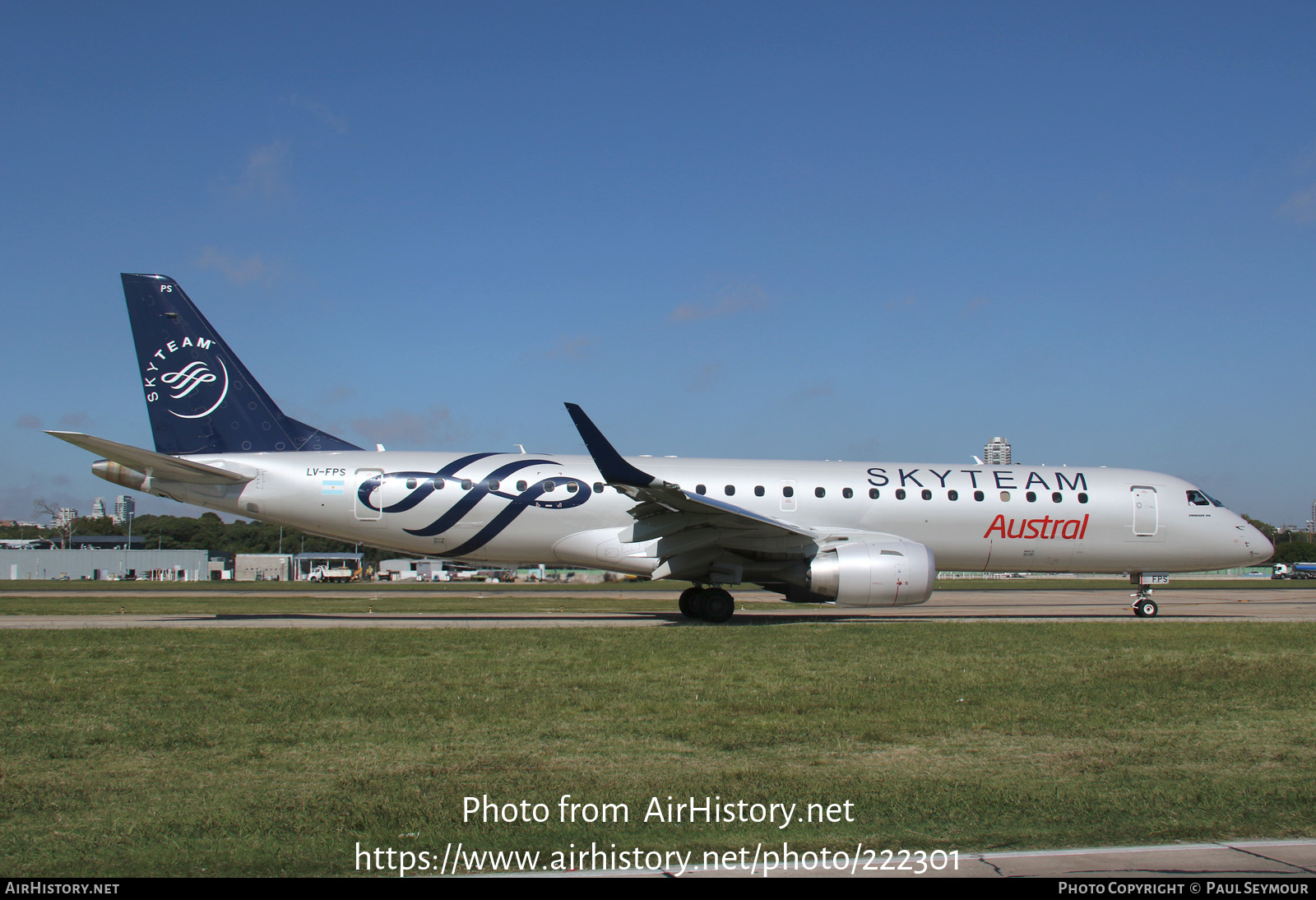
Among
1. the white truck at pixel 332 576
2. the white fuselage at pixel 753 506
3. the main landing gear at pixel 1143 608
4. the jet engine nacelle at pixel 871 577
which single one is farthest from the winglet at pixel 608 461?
the white truck at pixel 332 576

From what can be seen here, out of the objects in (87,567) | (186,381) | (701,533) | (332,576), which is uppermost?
(186,381)

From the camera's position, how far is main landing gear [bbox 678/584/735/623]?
17.7 m

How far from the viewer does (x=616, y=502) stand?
1858cm

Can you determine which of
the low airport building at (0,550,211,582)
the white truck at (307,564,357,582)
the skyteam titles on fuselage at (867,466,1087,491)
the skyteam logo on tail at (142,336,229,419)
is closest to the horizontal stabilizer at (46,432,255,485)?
the skyteam logo on tail at (142,336,229,419)

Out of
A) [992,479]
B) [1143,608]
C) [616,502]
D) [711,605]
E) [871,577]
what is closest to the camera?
[871,577]

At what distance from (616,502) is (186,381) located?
892cm

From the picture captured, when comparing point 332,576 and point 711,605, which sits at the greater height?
point 711,605

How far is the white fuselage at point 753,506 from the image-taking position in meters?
18.2

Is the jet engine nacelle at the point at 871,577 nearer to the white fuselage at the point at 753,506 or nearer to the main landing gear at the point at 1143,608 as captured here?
the white fuselage at the point at 753,506

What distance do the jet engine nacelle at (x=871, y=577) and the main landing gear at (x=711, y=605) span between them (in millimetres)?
1677

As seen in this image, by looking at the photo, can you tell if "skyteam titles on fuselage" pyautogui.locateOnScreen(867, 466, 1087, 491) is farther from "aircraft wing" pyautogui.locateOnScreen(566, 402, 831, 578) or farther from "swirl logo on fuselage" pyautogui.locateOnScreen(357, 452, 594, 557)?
"swirl logo on fuselage" pyautogui.locateOnScreen(357, 452, 594, 557)

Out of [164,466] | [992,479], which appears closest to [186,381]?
[164,466]

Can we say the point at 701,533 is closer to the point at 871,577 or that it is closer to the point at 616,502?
the point at 616,502

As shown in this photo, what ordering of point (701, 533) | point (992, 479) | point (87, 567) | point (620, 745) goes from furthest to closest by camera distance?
point (87, 567) → point (992, 479) → point (701, 533) → point (620, 745)
